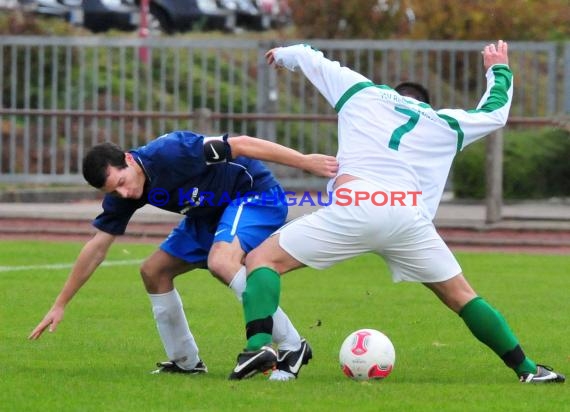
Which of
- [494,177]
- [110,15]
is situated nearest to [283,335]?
[494,177]

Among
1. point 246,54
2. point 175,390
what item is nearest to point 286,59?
point 175,390

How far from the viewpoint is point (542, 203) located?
19.2 meters

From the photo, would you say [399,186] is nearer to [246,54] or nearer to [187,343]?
[187,343]

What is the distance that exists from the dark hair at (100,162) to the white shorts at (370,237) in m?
0.99

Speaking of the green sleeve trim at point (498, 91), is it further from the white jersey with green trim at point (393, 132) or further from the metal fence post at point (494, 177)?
the metal fence post at point (494, 177)

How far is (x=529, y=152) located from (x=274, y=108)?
3.80 m

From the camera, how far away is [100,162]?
7.66 meters

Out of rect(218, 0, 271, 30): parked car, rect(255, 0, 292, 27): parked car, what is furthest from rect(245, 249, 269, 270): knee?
rect(255, 0, 292, 27): parked car

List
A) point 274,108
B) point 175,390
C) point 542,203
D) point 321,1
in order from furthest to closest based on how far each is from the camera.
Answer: point 321,1 < point 274,108 < point 542,203 < point 175,390

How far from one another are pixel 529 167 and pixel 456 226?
208cm

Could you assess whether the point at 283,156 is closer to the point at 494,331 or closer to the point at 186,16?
the point at 494,331

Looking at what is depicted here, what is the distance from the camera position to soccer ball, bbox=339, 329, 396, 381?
7.97 m

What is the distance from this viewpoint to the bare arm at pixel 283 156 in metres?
7.65

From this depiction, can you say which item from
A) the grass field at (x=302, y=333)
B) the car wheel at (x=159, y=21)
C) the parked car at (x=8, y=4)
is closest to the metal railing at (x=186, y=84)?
the grass field at (x=302, y=333)
